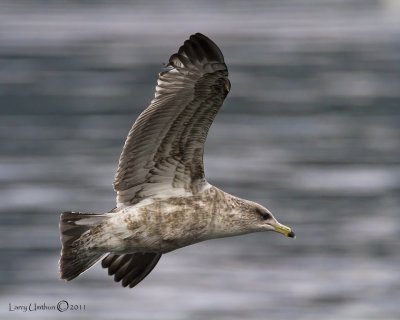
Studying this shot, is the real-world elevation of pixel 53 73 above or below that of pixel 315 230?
above

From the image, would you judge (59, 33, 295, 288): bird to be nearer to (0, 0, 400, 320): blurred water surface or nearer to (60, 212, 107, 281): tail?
(60, 212, 107, 281): tail

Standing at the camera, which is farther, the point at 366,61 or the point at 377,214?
the point at 366,61

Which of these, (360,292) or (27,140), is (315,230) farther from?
(27,140)

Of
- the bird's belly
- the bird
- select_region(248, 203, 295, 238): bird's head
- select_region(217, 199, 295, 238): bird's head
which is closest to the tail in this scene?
the bird

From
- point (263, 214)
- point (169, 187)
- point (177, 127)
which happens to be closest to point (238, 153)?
point (263, 214)

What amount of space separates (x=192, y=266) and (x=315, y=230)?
10.1ft

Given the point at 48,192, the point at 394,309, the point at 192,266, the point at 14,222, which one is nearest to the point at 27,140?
the point at 48,192

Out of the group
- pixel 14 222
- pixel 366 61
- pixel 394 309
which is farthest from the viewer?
pixel 366 61

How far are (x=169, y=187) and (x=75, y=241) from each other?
800 millimetres

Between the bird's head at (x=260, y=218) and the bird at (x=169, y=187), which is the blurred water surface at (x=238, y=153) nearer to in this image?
the bird's head at (x=260, y=218)

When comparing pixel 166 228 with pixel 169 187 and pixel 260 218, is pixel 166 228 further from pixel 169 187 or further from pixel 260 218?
pixel 260 218

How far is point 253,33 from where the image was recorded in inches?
1754

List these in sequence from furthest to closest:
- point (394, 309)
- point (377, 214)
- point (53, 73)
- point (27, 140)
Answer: point (53, 73) → point (27, 140) → point (377, 214) → point (394, 309)

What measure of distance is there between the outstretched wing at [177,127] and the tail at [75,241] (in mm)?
318
